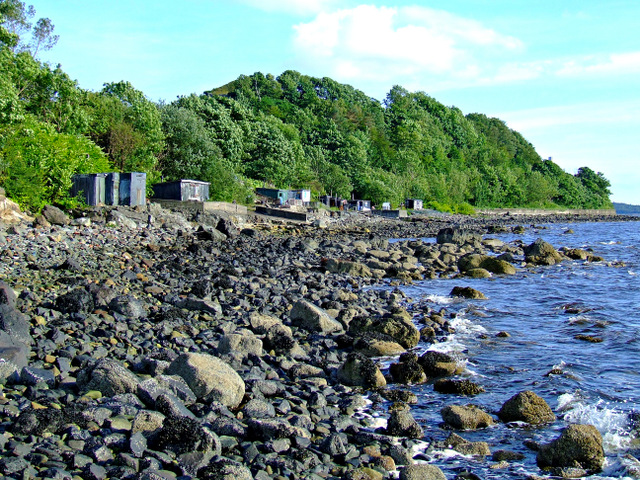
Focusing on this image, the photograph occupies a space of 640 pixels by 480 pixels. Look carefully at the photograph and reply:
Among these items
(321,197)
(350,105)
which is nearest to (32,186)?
(321,197)

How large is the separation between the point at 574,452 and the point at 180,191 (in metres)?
41.2

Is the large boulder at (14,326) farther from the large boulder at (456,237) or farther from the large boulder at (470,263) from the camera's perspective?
the large boulder at (456,237)

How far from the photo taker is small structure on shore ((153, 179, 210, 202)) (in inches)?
1790

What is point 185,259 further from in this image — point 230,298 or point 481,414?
point 481,414

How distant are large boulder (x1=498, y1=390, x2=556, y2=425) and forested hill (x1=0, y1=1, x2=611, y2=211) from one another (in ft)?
85.3

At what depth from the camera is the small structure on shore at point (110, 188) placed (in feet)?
113

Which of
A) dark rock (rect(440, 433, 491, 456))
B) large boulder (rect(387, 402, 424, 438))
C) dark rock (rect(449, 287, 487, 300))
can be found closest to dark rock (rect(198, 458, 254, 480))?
large boulder (rect(387, 402, 424, 438))

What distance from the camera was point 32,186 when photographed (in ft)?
91.3

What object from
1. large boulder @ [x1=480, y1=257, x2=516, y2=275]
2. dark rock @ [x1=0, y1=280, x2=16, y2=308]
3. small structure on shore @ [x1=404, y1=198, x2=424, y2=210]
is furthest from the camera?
small structure on shore @ [x1=404, y1=198, x2=424, y2=210]

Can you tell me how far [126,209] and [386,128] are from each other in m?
115

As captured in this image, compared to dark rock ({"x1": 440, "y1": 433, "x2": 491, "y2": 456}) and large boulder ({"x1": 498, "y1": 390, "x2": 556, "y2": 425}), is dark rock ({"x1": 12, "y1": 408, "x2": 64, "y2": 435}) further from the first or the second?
large boulder ({"x1": 498, "y1": 390, "x2": 556, "y2": 425})

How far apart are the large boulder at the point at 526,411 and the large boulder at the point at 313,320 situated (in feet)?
17.1

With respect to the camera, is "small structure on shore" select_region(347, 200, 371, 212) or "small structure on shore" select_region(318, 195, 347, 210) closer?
"small structure on shore" select_region(318, 195, 347, 210)

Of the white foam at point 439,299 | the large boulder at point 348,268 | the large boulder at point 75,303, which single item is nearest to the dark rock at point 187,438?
the large boulder at point 75,303
